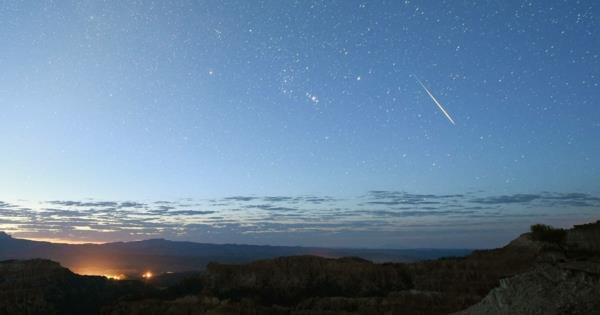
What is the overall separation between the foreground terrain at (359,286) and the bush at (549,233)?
121 mm

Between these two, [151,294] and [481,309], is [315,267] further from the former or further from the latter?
[481,309]

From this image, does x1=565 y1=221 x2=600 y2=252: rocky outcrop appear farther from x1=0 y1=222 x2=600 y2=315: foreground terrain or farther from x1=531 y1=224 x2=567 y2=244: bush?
x1=531 y1=224 x2=567 y2=244: bush

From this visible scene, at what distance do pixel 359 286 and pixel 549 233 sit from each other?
42.1m

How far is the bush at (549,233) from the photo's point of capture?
63344 millimetres

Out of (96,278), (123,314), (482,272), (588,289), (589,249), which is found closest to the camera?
(588,289)

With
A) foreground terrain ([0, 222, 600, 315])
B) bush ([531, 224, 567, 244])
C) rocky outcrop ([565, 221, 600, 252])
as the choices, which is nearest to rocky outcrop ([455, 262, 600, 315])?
foreground terrain ([0, 222, 600, 315])

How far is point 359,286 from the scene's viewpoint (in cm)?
9788

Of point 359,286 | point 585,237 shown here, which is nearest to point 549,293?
point 585,237

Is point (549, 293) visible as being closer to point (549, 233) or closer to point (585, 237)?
point (549, 233)

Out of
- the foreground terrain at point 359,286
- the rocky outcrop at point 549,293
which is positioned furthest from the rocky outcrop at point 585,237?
the rocky outcrop at point 549,293

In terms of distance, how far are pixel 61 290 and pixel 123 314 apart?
38.8 metres

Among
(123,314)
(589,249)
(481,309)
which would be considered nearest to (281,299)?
(123,314)

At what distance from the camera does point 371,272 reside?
99.9 metres

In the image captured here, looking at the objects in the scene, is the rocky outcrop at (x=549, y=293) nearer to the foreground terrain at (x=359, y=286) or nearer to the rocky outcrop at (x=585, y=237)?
the foreground terrain at (x=359, y=286)
